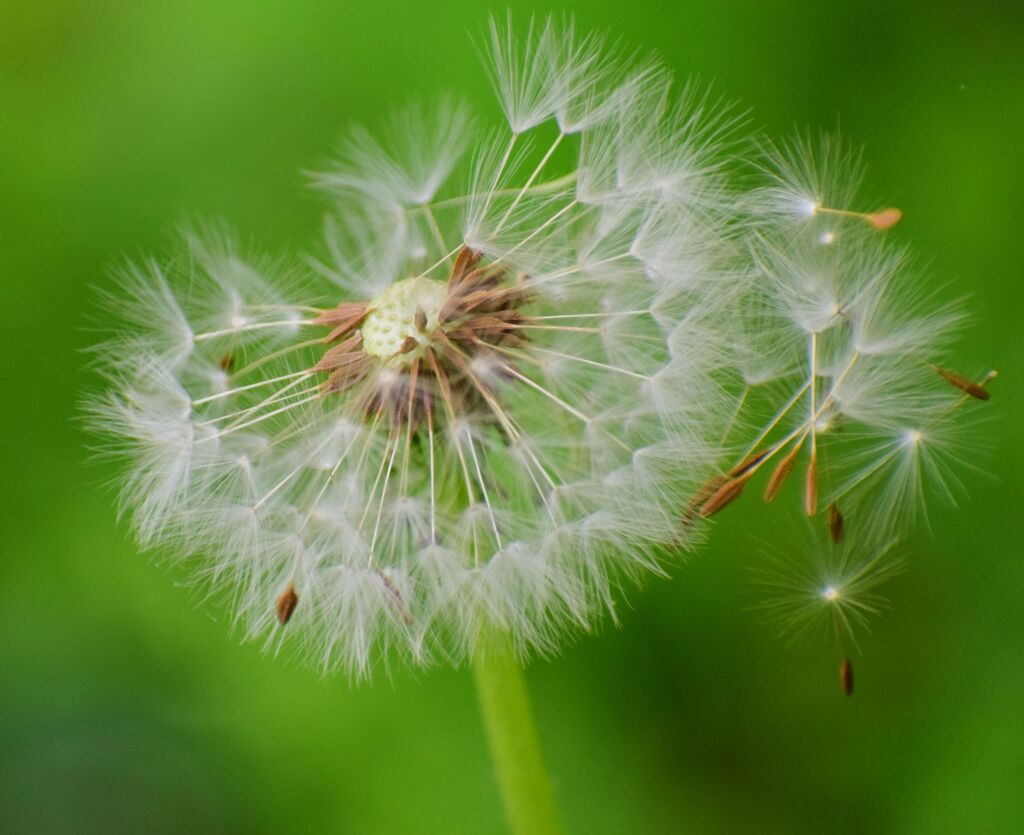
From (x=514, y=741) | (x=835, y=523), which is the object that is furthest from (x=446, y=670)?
(x=835, y=523)

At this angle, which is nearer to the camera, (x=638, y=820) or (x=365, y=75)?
(x=638, y=820)

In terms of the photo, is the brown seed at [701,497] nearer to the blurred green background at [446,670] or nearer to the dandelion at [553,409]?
the dandelion at [553,409]

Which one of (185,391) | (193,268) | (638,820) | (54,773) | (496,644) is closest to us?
(496,644)

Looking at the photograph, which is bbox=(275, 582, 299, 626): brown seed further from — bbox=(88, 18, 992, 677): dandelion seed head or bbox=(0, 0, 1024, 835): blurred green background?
bbox=(0, 0, 1024, 835): blurred green background

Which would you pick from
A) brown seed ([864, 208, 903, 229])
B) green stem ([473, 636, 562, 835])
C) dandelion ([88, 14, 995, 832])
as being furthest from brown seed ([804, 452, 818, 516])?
green stem ([473, 636, 562, 835])

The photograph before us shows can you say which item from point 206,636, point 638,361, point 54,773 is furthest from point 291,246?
point 54,773

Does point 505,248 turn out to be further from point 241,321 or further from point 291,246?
point 291,246

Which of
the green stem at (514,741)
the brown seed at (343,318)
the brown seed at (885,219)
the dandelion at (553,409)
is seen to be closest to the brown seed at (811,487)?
the dandelion at (553,409)

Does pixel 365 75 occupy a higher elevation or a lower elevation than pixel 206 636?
higher
